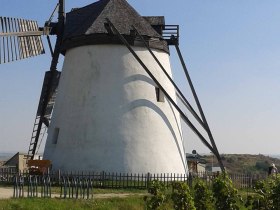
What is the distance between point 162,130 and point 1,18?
8.34 m

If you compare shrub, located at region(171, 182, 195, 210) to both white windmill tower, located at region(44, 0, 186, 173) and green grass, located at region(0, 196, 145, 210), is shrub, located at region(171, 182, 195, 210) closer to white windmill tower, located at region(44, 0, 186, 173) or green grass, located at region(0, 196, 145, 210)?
green grass, located at region(0, 196, 145, 210)

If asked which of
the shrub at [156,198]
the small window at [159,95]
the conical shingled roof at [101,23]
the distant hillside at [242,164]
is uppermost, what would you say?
the conical shingled roof at [101,23]

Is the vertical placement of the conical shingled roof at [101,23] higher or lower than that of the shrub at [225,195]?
higher

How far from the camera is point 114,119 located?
20.2 meters

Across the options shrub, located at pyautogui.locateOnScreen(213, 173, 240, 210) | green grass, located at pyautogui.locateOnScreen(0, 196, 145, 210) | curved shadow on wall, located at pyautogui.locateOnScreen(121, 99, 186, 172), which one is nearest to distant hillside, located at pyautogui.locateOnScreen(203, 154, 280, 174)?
curved shadow on wall, located at pyautogui.locateOnScreen(121, 99, 186, 172)

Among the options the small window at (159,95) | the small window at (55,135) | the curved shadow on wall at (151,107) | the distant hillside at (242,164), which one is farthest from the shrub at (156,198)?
the distant hillside at (242,164)

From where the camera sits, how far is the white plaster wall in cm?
1995

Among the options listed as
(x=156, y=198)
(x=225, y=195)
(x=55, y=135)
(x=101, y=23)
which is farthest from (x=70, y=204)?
(x=101, y=23)

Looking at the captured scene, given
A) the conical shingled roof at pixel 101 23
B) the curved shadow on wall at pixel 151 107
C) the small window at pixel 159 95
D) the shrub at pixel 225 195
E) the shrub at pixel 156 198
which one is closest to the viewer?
the shrub at pixel 225 195

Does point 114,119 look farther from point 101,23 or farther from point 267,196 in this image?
point 267,196

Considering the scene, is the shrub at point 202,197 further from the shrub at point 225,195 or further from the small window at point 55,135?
the small window at point 55,135

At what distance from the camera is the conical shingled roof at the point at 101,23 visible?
831 inches

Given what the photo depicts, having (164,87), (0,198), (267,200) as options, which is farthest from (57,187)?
(267,200)

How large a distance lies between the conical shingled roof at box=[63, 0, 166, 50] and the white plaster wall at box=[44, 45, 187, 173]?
1.41ft
